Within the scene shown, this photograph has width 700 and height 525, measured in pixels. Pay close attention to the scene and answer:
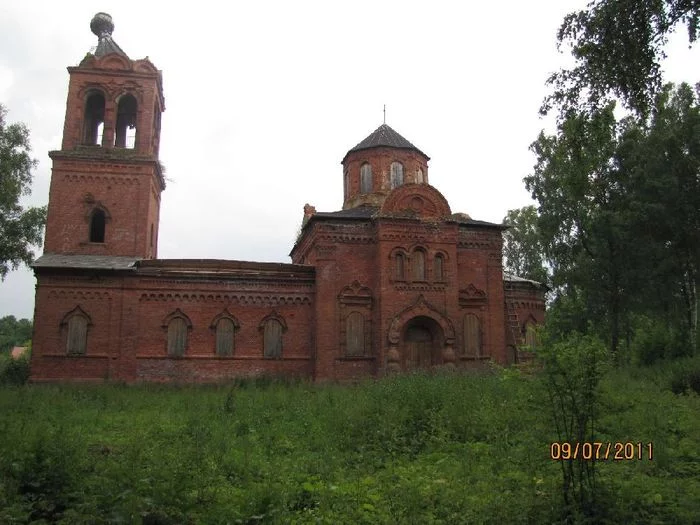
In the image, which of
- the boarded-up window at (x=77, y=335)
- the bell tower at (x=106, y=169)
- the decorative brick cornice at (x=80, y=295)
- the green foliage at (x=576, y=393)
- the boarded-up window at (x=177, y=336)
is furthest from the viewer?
the bell tower at (x=106, y=169)

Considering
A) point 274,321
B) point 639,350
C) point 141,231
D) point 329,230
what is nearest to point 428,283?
point 329,230

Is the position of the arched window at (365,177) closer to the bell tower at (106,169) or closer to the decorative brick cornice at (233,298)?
the decorative brick cornice at (233,298)

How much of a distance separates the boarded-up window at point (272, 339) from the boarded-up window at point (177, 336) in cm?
287

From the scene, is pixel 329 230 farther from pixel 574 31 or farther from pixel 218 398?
pixel 574 31

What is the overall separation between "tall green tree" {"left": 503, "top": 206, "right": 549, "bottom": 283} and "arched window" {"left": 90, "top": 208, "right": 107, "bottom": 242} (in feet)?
91.2

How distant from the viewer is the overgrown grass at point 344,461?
692cm

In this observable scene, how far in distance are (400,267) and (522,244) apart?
77.3 ft

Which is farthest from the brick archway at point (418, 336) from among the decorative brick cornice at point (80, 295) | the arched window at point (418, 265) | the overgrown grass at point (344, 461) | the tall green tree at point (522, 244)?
the tall green tree at point (522, 244)

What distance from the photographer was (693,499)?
Answer: 6.85 m

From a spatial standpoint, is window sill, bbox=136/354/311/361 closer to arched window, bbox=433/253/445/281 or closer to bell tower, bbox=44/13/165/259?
bell tower, bbox=44/13/165/259

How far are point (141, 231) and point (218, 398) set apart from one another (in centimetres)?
1070

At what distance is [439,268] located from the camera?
22797 millimetres

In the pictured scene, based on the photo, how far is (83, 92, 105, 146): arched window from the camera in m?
25.4
